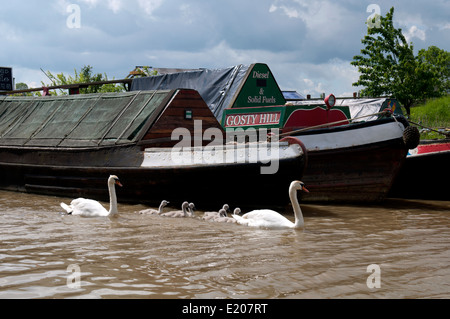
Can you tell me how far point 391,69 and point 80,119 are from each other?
24277 mm

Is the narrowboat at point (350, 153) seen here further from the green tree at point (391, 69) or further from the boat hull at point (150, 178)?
the green tree at point (391, 69)

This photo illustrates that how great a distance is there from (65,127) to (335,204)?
21.0ft

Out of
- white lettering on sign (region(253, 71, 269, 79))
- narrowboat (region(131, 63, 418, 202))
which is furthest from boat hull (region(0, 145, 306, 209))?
white lettering on sign (region(253, 71, 269, 79))

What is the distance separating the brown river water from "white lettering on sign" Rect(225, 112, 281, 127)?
3.79 m

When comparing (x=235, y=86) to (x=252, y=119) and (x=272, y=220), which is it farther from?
(x=272, y=220)

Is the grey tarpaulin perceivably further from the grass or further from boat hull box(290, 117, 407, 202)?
the grass

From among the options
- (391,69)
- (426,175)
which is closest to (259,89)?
(426,175)

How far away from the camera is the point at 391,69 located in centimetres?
3334

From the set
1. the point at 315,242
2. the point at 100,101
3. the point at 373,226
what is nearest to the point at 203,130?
the point at 100,101

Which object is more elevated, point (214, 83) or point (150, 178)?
point (214, 83)

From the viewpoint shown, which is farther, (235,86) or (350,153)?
(235,86)

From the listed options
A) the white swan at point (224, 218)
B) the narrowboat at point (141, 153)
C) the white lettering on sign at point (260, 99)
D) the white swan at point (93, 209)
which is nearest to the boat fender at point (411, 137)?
the narrowboat at point (141, 153)

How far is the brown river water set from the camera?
508 centimetres

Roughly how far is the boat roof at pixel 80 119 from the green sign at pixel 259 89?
3.78 metres
